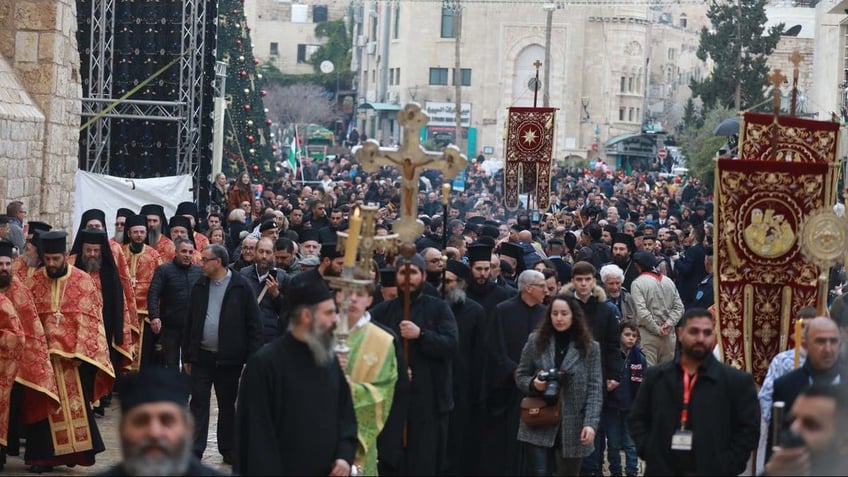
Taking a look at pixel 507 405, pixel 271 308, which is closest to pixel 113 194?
pixel 271 308

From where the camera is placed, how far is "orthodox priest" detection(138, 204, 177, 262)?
16250 millimetres

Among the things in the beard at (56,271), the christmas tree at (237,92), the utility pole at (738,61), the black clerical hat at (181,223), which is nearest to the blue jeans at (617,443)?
the beard at (56,271)

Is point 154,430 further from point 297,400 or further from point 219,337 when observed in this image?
point 219,337

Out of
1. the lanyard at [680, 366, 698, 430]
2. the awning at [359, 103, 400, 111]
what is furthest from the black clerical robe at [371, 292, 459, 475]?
the awning at [359, 103, 400, 111]

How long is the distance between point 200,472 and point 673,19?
4197 inches

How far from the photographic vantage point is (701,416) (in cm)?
841

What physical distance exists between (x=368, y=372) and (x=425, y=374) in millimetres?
1327

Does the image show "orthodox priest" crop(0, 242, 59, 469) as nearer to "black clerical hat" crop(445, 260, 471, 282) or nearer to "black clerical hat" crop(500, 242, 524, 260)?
"black clerical hat" crop(445, 260, 471, 282)

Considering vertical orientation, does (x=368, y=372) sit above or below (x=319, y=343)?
below

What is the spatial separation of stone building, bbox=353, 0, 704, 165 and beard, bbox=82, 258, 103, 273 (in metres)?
67.1

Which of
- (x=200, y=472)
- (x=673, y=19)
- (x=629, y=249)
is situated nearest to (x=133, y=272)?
(x=629, y=249)

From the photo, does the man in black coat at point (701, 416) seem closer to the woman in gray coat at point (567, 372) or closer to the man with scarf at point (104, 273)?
the woman in gray coat at point (567, 372)

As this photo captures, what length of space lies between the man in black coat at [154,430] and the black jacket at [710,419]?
3143 mm

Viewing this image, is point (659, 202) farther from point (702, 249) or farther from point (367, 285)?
point (367, 285)
